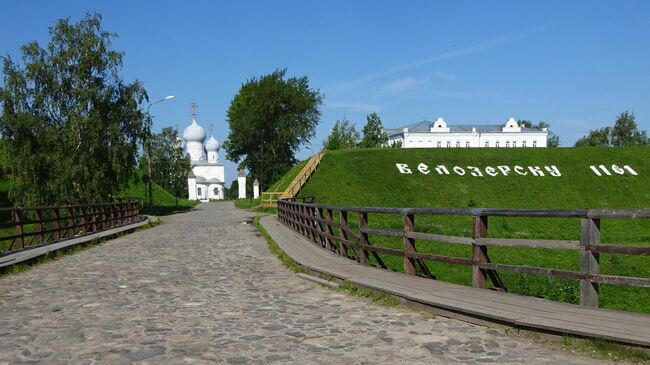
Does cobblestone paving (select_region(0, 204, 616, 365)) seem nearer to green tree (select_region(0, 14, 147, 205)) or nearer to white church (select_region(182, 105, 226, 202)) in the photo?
green tree (select_region(0, 14, 147, 205))

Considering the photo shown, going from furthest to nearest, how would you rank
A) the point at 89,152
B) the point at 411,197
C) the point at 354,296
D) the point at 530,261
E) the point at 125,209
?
1. the point at 411,197
2. the point at 89,152
3. the point at 125,209
4. the point at 530,261
5. the point at 354,296

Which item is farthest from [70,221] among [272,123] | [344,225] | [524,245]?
[272,123]

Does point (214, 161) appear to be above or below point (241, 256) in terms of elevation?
above

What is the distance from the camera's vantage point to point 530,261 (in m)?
17.4

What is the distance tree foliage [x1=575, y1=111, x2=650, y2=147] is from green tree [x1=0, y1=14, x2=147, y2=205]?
103314 mm

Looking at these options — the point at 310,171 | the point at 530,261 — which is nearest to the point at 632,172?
the point at 310,171

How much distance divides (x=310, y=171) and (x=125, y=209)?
22033 mm

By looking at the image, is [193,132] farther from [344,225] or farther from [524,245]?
[524,245]

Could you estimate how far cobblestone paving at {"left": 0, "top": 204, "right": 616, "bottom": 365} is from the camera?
558cm

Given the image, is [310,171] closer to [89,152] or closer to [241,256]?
[89,152]

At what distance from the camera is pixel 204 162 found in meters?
125

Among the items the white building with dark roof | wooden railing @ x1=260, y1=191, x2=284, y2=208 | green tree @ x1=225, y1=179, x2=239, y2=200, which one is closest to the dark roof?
the white building with dark roof

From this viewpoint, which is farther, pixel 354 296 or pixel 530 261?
pixel 530 261

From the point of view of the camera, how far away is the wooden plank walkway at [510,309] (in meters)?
5.57
